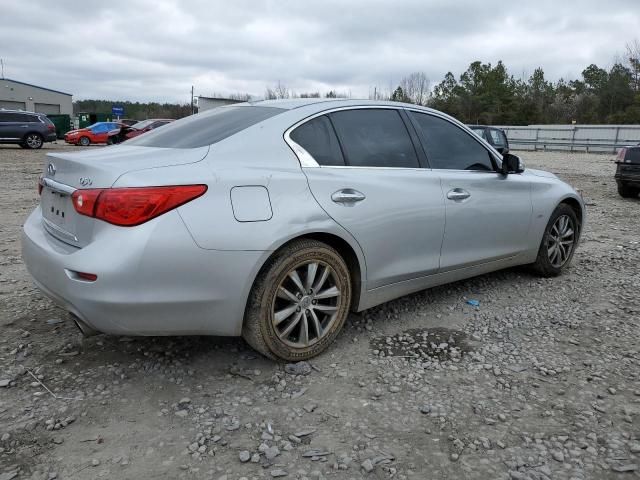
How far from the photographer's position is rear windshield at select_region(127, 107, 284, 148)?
3.04m

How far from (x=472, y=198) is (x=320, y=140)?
1358 mm

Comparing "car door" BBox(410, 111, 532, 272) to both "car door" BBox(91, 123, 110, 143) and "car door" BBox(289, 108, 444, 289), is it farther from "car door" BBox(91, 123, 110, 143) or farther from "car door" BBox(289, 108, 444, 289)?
"car door" BBox(91, 123, 110, 143)

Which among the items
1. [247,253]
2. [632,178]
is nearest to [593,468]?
[247,253]

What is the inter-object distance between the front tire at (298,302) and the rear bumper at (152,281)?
119 mm

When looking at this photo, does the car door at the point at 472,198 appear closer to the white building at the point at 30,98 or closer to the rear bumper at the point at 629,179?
the rear bumper at the point at 629,179

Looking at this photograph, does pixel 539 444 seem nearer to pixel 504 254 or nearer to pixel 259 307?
pixel 259 307

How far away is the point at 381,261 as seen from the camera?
3354 millimetres

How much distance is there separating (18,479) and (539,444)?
88.5 inches

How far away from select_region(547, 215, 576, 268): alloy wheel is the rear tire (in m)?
6.94

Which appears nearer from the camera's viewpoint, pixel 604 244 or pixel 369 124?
pixel 369 124

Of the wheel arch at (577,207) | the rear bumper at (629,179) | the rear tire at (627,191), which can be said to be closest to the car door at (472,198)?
the wheel arch at (577,207)

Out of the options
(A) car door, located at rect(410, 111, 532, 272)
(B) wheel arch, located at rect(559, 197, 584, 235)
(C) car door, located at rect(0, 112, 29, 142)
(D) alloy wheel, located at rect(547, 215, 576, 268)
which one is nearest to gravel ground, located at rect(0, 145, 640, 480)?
(A) car door, located at rect(410, 111, 532, 272)

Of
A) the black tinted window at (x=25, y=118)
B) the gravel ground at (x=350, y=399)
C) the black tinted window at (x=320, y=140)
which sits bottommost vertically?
the gravel ground at (x=350, y=399)

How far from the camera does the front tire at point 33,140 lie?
22.8 metres
